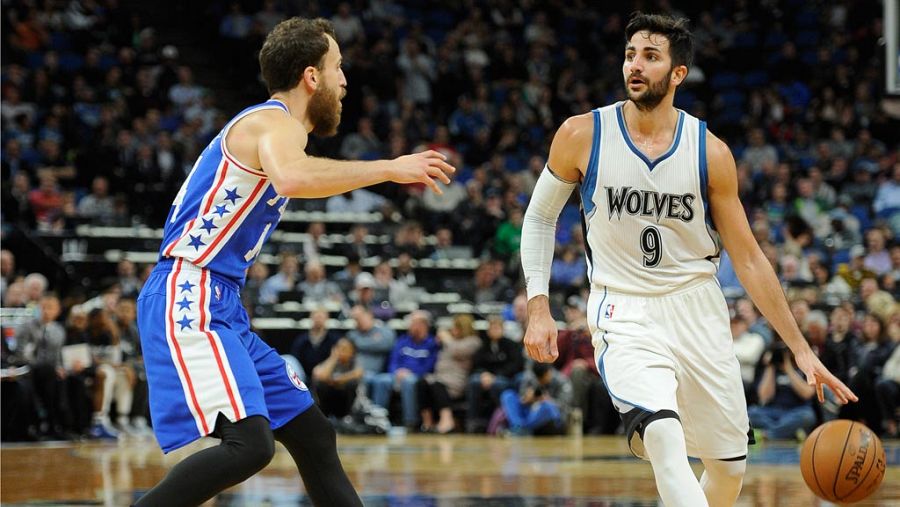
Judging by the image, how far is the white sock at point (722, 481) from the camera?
5199 mm

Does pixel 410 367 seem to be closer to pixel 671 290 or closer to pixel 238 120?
pixel 671 290

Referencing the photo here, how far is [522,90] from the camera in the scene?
22.3 m

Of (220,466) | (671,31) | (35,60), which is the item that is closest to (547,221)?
(671,31)

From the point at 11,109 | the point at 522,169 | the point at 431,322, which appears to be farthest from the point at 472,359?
the point at 11,109

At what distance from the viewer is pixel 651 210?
522 cm

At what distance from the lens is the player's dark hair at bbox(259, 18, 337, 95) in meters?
4.89

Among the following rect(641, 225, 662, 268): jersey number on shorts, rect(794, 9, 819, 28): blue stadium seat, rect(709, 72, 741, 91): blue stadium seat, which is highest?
rect(794, 9, 819, 28): blue stadium seat

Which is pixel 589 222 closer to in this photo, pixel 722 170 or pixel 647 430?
pixel 722 170

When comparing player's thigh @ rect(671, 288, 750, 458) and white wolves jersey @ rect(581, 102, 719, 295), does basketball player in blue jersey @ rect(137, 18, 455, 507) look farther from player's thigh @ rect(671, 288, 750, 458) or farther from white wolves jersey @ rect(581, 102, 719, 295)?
player's thigh @ rect(671, 288, 750, 458)

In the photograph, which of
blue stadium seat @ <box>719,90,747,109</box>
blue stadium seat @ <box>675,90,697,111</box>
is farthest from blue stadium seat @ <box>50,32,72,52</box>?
blue stadium seat @ <box>719,90,747,109</box>

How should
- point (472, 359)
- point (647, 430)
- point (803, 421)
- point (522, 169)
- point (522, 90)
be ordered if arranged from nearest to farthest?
point (647, 430) < point (803, 421) < point (472, 359) < point (522, 169) < point (522, 90)

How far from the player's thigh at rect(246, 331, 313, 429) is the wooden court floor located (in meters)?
3.51

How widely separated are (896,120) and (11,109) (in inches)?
535

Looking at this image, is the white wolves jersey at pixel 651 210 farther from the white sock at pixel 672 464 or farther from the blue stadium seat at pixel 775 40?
the blue stadium seat at pixel 775 40
